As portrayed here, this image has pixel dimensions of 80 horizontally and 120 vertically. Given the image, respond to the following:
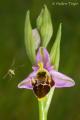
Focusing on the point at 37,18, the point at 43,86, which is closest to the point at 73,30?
the point at 37,18

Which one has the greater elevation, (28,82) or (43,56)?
(43,56)

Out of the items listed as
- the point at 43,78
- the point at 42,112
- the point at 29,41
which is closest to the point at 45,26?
the point at 29,41

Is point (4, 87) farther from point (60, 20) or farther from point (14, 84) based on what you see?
point (60, 20)

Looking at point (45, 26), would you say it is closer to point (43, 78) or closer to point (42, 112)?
point (43, 78)

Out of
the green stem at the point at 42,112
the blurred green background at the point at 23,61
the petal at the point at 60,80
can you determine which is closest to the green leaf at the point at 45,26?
the blurred green background at the point at 23,61

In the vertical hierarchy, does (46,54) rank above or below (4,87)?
above

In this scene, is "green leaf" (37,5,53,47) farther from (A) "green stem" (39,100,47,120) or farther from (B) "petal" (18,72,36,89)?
(A) "green stem" (39,100,47,120)
